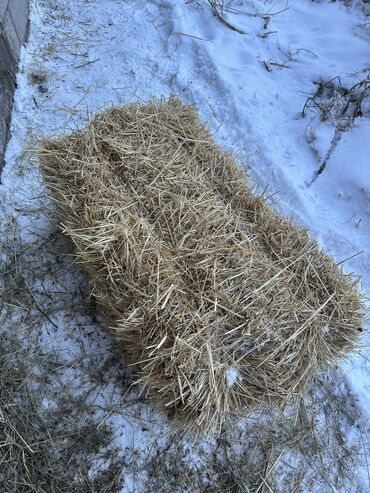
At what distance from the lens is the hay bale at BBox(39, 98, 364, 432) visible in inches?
68.6

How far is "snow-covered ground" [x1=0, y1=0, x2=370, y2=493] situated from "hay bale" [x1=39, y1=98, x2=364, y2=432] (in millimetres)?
435

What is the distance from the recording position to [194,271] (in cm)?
192

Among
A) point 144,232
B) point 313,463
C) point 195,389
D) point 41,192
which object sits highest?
point 144,232

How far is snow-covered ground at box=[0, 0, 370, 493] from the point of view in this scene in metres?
2.19

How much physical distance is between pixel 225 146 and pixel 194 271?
156cm

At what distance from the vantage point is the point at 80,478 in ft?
6.72

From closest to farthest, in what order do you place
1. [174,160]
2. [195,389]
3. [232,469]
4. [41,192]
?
[195,389]
[232,469]
[174,160]
[41,192]

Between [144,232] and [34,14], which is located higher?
[34,14]

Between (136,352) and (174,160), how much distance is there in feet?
3.13

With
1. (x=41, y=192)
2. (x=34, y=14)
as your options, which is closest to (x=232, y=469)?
(x=41, y=192)

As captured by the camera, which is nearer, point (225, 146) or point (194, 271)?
point (194, 271)

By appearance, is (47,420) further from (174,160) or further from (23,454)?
(174,160)

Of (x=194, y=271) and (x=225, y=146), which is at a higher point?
(x=194, y=271)

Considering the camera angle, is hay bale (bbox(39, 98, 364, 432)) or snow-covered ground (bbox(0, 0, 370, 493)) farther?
snow-covered ground (bbox(0, 0, 370, 493))
